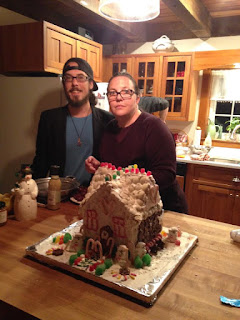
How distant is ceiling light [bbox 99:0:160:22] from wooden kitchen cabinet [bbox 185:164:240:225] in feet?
5.48

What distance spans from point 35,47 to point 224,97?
220 centimetres

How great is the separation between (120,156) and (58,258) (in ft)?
2.21

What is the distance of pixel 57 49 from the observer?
271 centimetres

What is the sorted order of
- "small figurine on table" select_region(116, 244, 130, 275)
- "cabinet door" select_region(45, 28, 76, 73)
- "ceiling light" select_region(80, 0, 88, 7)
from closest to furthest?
"small figurine on table" select_region(116, 244, 130, 275) → "ceiling light" select_region(80, 0, 88, 7) → "cabinet door" select_region(45, 28, 76, 73)

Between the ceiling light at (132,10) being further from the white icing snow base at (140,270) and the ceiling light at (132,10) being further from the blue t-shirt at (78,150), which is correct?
the white icing snow base at (140,270)

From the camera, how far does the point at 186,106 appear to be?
3188 mm

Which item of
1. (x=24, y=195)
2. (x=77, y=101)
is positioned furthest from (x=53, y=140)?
(x=24, y=195)

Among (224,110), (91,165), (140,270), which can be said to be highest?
(224,110)

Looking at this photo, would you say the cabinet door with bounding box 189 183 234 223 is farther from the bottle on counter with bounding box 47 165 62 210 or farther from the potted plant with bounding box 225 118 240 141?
the bottle on counter with bounding box 47 165 62 210

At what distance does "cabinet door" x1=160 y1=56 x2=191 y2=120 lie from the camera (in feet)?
10.3

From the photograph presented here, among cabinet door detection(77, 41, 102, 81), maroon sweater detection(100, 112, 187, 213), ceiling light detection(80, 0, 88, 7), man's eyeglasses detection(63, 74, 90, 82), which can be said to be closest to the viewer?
maroon sweater detection(100, 112, 187, 213)

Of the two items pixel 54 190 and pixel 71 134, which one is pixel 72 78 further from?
pixel 54 190

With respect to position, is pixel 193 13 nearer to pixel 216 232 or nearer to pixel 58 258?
pixel 216 232

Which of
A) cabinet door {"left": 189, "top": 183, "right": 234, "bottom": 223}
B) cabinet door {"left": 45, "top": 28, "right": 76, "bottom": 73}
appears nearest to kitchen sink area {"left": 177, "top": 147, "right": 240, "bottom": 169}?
cabinet door {"left": 189, "top": 183, "right": 234, "bottom": 223}
